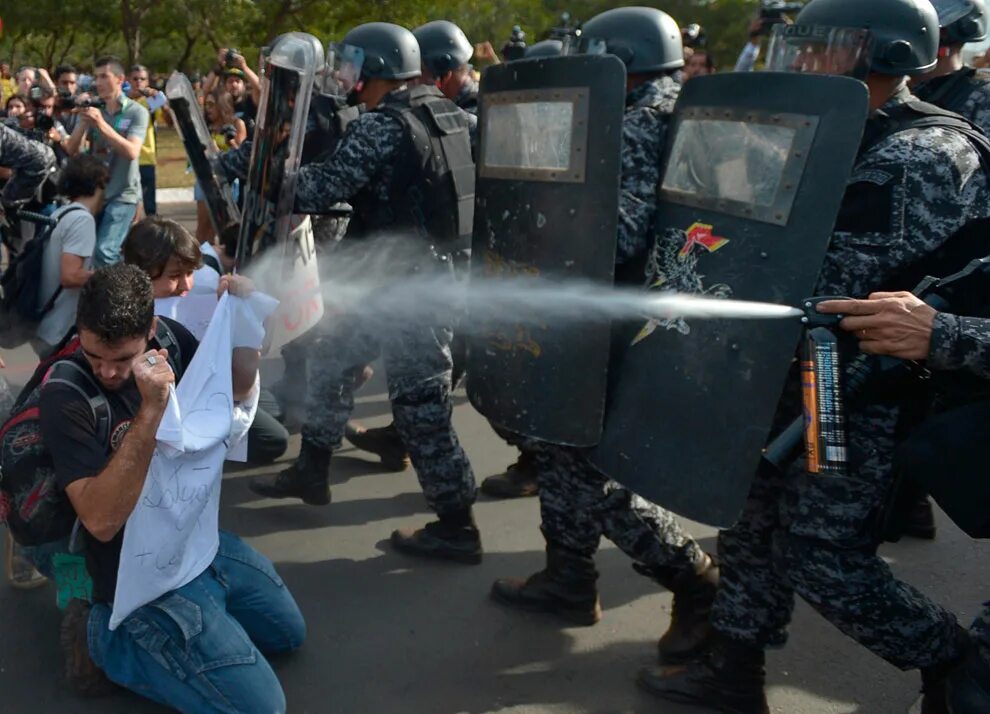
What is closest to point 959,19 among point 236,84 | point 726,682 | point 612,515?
point 612,515

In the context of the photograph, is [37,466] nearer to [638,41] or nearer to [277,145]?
[277,145]

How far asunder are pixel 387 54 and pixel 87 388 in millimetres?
1783

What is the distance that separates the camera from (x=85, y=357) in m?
2.71

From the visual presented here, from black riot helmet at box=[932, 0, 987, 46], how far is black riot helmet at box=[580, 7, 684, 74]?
1.40 metres

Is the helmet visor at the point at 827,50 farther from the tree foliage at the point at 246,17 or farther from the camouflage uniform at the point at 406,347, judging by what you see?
the tree foliage at the point at 246,17

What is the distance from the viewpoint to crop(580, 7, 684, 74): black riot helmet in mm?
3094

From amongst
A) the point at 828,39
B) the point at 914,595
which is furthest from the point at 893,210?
the point at 914,595

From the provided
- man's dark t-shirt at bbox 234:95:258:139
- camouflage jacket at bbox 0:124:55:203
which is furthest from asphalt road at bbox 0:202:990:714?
man's dark t-shirt at bbox 234:95:258:139

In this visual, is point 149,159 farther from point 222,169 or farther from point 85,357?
point 85,357

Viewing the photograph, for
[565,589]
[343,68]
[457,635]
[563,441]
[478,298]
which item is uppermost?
[343,68]

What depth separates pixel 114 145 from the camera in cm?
737

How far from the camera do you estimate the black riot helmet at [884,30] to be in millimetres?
2447

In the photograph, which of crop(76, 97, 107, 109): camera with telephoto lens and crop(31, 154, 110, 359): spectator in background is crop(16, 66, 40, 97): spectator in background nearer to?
crop(76, 97, 107, 109): camera with telephoto lens

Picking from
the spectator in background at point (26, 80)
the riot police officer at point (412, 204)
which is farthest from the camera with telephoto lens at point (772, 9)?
the spectator in background at point (26, 80)
